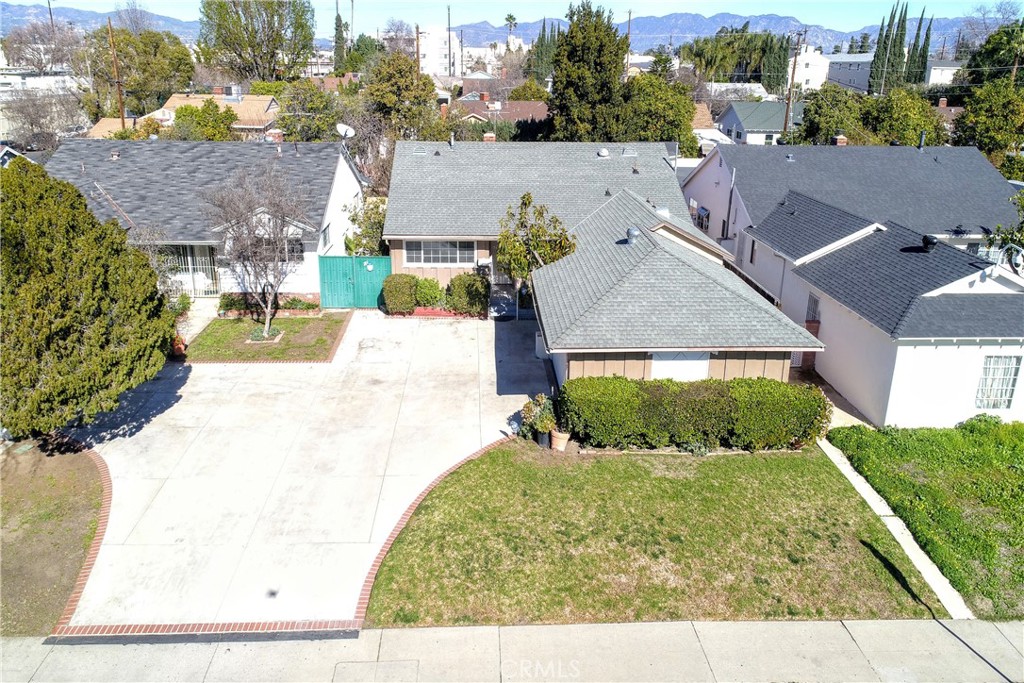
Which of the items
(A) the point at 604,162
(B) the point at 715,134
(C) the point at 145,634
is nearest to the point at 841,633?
(C) the point at 145,634

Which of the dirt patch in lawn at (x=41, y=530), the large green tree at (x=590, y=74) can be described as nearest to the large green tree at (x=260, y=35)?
the large green tree at (x=590, y=74)

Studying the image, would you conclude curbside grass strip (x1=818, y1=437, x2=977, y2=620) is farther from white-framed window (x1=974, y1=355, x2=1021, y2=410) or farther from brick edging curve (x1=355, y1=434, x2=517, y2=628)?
brick edging curve (x1=355, y1=434, x2=517, y2=628)

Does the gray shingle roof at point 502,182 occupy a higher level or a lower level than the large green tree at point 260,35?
lower

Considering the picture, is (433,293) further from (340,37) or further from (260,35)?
(340,37)

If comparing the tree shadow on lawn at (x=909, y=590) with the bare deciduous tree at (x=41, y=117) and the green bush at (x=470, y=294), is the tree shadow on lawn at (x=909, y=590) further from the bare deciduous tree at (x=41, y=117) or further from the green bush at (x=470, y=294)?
the bare deciduous tree at (x=41, y=117)

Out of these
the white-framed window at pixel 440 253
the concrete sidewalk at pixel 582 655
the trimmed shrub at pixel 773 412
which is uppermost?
the white-framed window at pixel 440 253

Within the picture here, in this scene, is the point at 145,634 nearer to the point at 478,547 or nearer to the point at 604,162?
the point at 478,547
